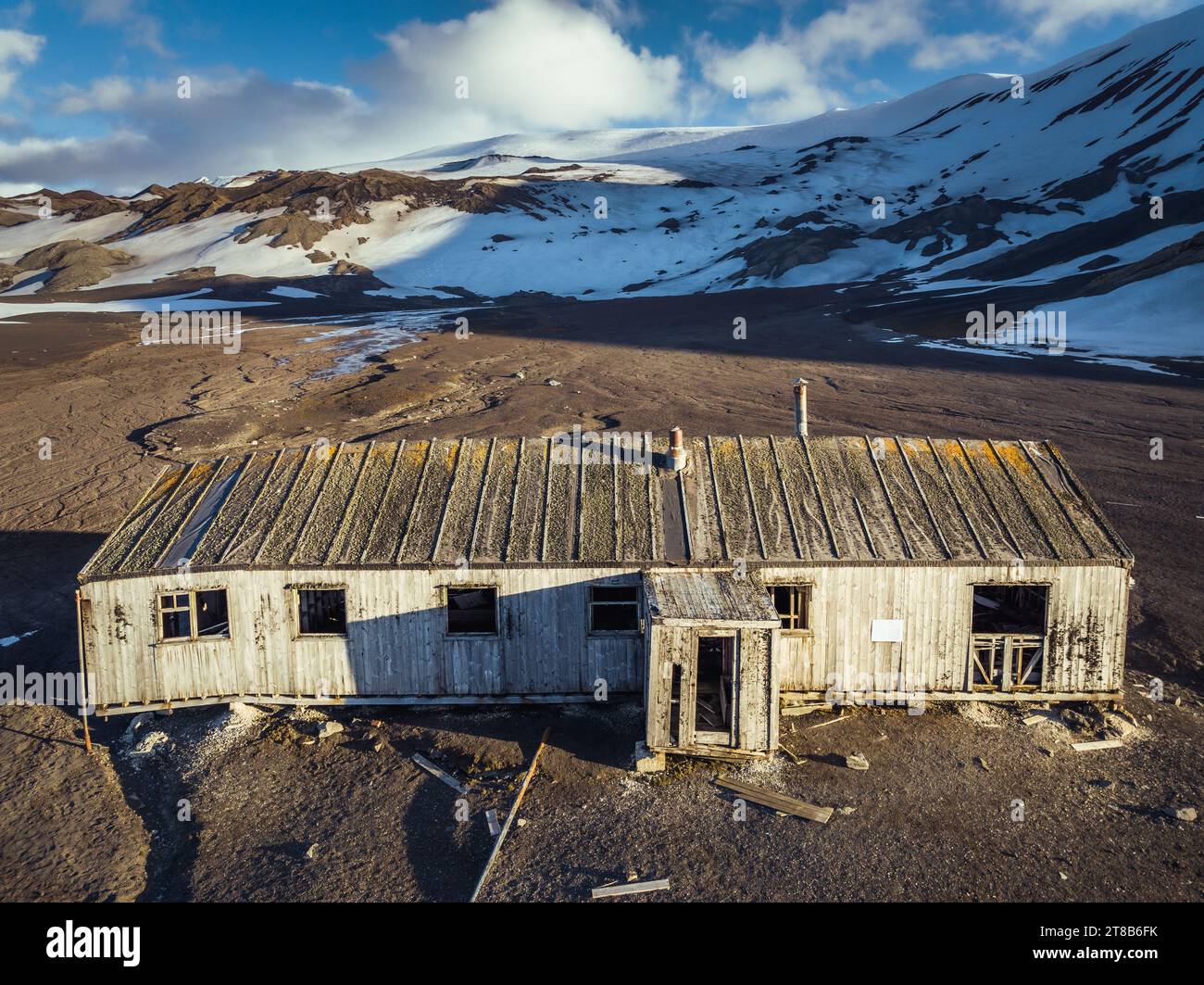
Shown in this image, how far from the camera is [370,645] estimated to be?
1453 centimetres

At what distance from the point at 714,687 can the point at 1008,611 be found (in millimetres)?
6996

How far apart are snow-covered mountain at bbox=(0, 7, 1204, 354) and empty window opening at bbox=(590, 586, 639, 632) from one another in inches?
2474

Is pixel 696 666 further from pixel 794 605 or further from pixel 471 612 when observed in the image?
pixel 471 612

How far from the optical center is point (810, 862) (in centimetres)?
1106

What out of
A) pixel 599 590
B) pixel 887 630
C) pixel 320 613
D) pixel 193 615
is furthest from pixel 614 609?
pixel 193 615

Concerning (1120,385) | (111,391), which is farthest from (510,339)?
(1120,385)

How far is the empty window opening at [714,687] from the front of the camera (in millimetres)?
13399

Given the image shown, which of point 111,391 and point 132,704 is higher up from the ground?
point 111,391

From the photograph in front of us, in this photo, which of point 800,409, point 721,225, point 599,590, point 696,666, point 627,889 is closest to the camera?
point 627,889

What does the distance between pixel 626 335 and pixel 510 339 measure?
33.1 feet

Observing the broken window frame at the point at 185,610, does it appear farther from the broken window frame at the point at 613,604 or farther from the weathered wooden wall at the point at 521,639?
the broken window frame at the point at 613,604

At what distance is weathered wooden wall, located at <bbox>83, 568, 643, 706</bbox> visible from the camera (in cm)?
1427

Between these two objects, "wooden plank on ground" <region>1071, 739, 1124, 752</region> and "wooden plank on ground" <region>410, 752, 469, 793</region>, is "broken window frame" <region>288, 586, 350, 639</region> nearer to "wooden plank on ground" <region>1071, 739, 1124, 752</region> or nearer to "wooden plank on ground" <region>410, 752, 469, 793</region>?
"wooden plank on ground" <region>410, 752, 469, 793</region>
